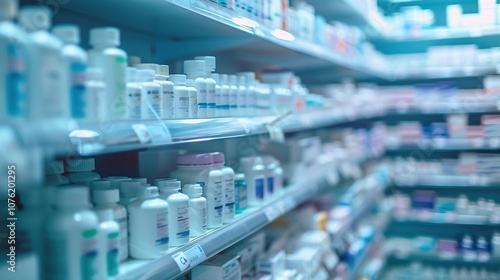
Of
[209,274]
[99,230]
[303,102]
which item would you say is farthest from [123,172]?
[303,102]

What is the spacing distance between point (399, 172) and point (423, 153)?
0.95ft

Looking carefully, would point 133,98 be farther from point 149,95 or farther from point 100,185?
point 100,185

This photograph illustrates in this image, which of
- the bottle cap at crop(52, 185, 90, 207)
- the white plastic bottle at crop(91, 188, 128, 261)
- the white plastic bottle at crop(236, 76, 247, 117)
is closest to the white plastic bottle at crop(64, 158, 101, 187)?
the white plastic bottle at crop(91, 188, 128, 261)

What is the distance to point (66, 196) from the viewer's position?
1.05 metres

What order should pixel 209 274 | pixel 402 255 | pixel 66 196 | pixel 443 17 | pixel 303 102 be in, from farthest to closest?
pixel 402 255
pixel 443 17
pixel 303 102
pixel 209 274
pixel 66 196

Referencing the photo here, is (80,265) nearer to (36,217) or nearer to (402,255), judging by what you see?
(36,217)

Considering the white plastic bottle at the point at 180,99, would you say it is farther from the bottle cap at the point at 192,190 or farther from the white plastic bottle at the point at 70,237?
the white plastic bottle at the point at 70,237

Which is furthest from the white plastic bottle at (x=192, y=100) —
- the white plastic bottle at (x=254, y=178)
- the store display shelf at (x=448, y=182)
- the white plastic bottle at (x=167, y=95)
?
the store display shelf at (x=448, y=182)

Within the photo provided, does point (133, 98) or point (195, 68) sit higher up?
point (195, 68)

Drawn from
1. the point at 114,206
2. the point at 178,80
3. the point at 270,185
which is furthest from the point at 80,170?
the point at 270,185

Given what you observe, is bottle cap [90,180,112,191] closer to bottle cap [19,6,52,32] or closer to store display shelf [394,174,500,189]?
bottle cap [19,6,52,32]

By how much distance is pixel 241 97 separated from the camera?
2.00 metres

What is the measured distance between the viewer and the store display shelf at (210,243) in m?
1.28

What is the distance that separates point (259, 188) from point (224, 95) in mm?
497
